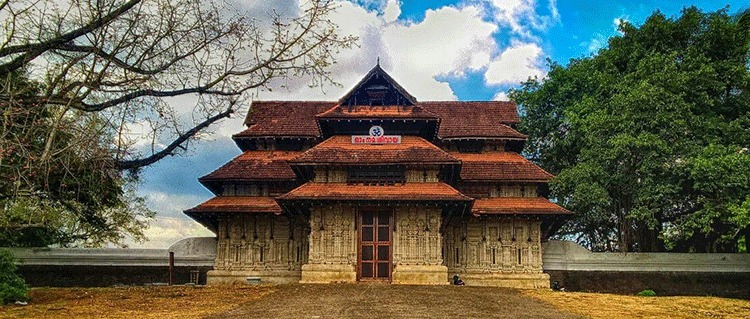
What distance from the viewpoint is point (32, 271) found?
26078 mm

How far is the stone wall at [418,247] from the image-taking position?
2275 cm

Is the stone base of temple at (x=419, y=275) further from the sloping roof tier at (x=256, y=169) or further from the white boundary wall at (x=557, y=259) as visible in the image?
the sloping roof tier at (x=256, y=169)

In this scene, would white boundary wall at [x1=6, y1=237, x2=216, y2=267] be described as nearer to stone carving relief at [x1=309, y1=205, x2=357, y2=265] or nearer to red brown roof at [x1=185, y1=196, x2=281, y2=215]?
red brown roof at [x1=185, y1=196, x2=281, y2=215]

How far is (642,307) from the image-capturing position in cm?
1628

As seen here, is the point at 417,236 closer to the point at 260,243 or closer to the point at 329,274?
the point at 329,274

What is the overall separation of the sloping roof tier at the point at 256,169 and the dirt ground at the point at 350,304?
23.5ft

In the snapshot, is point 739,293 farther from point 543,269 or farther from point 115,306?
point 115,306

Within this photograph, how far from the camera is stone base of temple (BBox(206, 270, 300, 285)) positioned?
25.5 metres

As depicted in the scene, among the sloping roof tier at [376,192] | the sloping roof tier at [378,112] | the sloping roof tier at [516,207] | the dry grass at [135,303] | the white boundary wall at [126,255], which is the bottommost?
the dry grass at [135,303]

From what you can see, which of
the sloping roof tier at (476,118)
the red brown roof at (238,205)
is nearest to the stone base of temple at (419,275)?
the red brown roof at (238,205)

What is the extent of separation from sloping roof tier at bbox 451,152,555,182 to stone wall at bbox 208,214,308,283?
25.0ft

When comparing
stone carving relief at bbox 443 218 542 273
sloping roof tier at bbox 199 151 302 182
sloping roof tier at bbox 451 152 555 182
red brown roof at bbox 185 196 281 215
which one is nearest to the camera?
red brown roof at bbox 185 196 281 215

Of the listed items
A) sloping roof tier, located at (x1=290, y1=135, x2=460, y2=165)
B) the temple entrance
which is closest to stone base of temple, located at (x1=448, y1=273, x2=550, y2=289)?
the temple entrance

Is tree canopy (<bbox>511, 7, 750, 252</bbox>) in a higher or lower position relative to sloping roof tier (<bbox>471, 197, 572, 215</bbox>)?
higher
